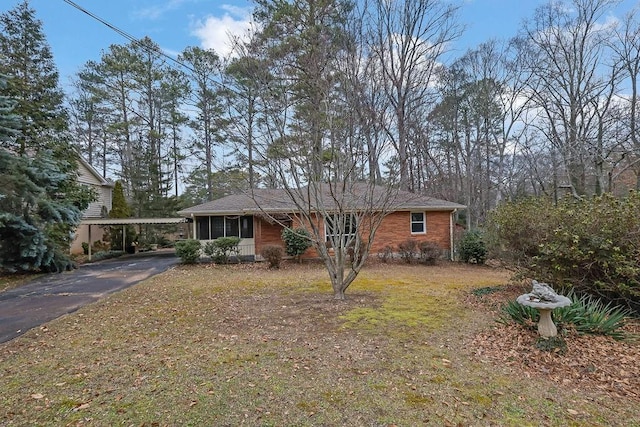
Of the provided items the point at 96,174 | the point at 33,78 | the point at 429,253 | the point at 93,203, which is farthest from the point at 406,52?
the point at 93,203

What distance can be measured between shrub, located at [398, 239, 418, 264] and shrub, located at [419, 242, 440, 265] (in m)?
0.37

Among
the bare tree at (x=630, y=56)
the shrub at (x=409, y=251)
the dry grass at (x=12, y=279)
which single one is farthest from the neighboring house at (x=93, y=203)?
the bare tree at (x=630, y=56)

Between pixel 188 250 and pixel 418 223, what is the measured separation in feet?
33.7

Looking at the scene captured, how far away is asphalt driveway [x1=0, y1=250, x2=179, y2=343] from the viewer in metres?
6.18

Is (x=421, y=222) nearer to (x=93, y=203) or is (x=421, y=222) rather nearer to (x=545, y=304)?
(x=545, y=304)

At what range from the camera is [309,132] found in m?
7.15

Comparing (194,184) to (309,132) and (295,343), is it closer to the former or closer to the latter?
(309,132)

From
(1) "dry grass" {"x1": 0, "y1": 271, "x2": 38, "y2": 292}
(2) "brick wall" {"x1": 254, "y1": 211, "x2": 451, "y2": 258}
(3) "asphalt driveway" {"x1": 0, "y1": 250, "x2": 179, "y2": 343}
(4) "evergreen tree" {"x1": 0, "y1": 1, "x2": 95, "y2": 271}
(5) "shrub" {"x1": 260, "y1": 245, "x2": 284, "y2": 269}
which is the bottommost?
(3) "asphalt driveway" {"x1": 0, "y1": 250, "x2": 179, "y2": 343}

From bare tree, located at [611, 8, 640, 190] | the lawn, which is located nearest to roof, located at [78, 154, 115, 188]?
the lawn

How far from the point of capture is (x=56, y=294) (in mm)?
8492

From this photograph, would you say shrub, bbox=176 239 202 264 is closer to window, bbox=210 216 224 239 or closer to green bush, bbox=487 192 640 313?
window, bbox=210 216 224 239

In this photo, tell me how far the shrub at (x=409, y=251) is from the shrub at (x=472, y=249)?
203cm

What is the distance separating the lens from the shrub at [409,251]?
14.2 meters

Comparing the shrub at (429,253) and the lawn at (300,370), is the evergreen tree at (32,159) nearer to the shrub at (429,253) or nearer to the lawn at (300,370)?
the lawn at (300,370)
